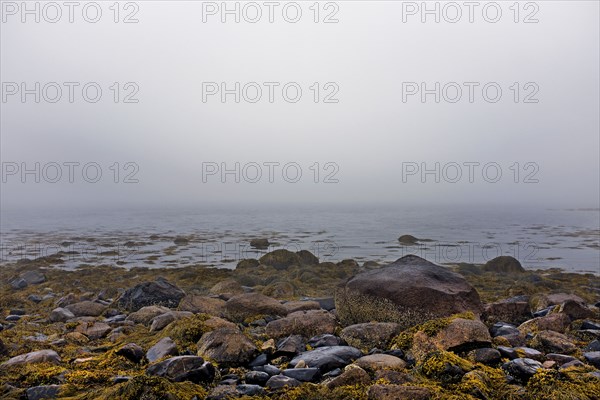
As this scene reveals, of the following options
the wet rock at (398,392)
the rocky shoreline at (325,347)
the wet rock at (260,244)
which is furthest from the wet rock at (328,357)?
the wet rock at (260,244)

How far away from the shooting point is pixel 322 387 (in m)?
4.66

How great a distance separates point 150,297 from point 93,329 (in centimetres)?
277

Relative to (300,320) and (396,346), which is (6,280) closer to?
(300,320)

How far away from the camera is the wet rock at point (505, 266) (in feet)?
67.9

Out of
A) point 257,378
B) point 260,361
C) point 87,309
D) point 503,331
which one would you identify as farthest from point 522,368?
point 87,309

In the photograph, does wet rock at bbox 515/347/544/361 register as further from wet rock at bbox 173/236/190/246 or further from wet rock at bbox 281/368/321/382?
wet rock at bbox 173/236/190/246

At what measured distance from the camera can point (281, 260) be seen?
22.5m

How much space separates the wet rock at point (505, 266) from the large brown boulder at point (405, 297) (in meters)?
14.7

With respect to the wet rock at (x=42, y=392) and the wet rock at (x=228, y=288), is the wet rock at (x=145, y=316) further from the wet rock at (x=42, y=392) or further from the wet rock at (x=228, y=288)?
the wet rock at (x=42, y=392)

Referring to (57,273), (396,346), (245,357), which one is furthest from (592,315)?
(57,273)

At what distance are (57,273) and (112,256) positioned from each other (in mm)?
7741

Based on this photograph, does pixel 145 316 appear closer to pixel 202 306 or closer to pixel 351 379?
pixel 202 306

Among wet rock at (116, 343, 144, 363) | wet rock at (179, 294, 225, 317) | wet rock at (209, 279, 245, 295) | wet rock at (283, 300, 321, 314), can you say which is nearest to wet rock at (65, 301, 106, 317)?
wet rock at (179, 294, 225, 317)

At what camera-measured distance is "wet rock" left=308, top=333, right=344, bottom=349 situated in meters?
6.28
